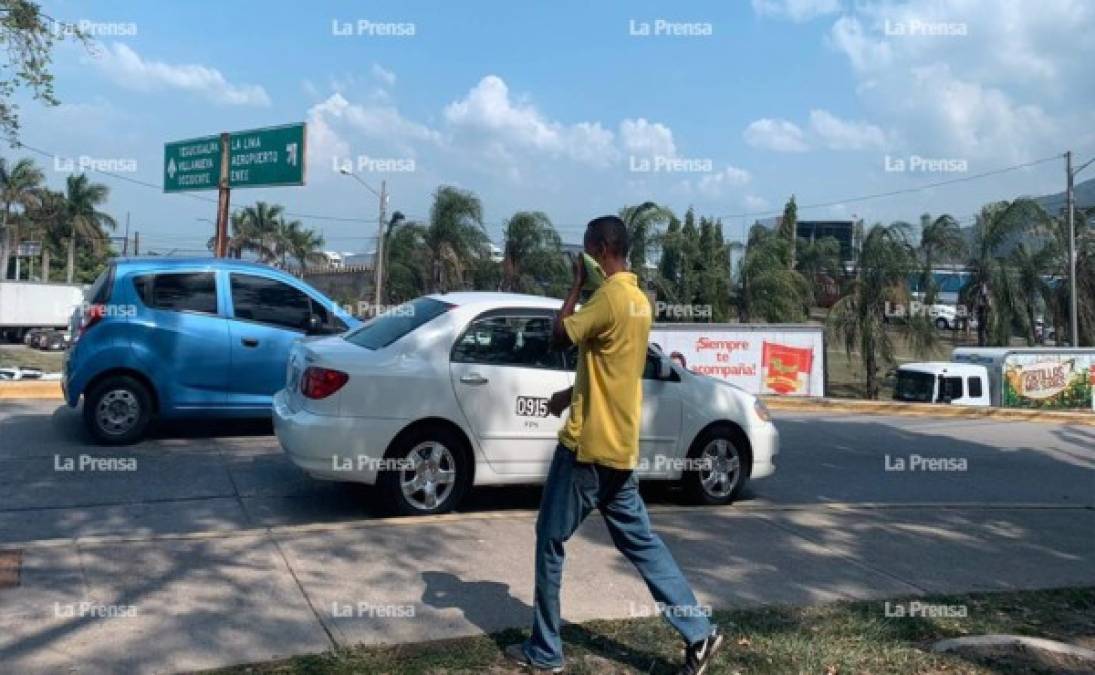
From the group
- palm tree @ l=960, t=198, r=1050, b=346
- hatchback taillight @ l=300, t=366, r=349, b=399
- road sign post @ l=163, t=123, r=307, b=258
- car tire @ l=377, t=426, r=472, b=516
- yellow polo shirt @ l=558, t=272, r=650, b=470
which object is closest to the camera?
yellow polo shirt @ l=558, t=272, r=650, b=470

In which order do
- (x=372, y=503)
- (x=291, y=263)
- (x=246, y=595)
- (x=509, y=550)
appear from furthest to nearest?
(x=291, y=263), (x=372, y=503), (x=509, y=550), (x=246, y=595)

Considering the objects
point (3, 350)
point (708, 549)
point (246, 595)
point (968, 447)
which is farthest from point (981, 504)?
point (3, 350)

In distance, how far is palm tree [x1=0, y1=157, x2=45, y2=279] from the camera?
183 ft

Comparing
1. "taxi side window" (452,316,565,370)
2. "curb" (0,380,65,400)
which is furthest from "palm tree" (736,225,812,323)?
"taxi side window" (452,316,565,370)

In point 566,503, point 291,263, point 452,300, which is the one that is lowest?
point 566,503

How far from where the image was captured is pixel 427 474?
6555 mm

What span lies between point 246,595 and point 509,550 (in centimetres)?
168

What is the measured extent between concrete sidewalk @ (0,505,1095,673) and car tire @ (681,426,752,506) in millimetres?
236

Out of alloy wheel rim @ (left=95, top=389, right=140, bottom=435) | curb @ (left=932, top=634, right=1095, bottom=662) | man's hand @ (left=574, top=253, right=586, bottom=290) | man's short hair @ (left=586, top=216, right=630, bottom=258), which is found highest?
man's short hair @ (left=586, top=216, right=630, bottom=258)

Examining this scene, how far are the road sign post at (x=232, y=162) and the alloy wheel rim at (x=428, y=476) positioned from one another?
48.0 ft

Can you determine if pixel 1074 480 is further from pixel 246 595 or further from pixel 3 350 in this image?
pixel 3 350

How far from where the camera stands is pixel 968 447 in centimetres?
1265

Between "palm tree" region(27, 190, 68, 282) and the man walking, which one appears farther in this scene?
"palm tree" region(27, 190, 68, 282)

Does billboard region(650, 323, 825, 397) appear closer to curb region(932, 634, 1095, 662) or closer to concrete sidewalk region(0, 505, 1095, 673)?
concrete sidewalk region(0, 505, 1095, 673)
